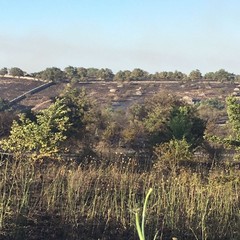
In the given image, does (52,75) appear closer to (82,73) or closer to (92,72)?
(82,73)

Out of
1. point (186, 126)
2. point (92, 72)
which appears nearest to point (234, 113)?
point (186, 126)

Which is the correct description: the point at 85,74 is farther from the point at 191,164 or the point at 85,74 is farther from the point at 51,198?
the point at 51,198

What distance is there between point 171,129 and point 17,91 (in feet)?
78.2

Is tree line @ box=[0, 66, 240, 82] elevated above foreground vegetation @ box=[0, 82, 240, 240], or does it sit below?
above

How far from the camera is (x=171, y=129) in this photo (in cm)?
1326

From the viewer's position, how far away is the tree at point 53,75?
3938 cm

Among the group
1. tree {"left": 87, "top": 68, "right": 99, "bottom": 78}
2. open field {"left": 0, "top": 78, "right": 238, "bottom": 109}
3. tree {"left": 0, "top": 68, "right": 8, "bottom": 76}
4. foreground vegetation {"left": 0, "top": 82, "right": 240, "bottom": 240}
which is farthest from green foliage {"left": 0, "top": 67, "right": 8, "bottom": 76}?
foreground vegetation {"left": 0, "top": 82, "right": 240, "bottom": 240}

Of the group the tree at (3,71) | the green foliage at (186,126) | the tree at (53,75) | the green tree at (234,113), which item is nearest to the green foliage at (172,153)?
the green foliage at (186,126)

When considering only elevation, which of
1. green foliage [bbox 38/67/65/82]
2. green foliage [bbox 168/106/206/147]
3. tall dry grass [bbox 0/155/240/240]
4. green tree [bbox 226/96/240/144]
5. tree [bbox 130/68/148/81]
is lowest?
tall dry grass [bbox 0/155/240/240]

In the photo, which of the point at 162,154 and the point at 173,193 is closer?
the point at 173,193

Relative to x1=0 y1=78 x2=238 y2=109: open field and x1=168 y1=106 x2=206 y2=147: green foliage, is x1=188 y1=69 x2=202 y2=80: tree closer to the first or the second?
x1=0 y1=78 x2=238 y2=109: open field

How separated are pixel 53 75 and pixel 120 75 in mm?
6497

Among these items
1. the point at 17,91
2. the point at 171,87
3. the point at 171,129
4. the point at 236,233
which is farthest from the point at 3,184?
the point at 171,87

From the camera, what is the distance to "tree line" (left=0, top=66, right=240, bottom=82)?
41175mm
